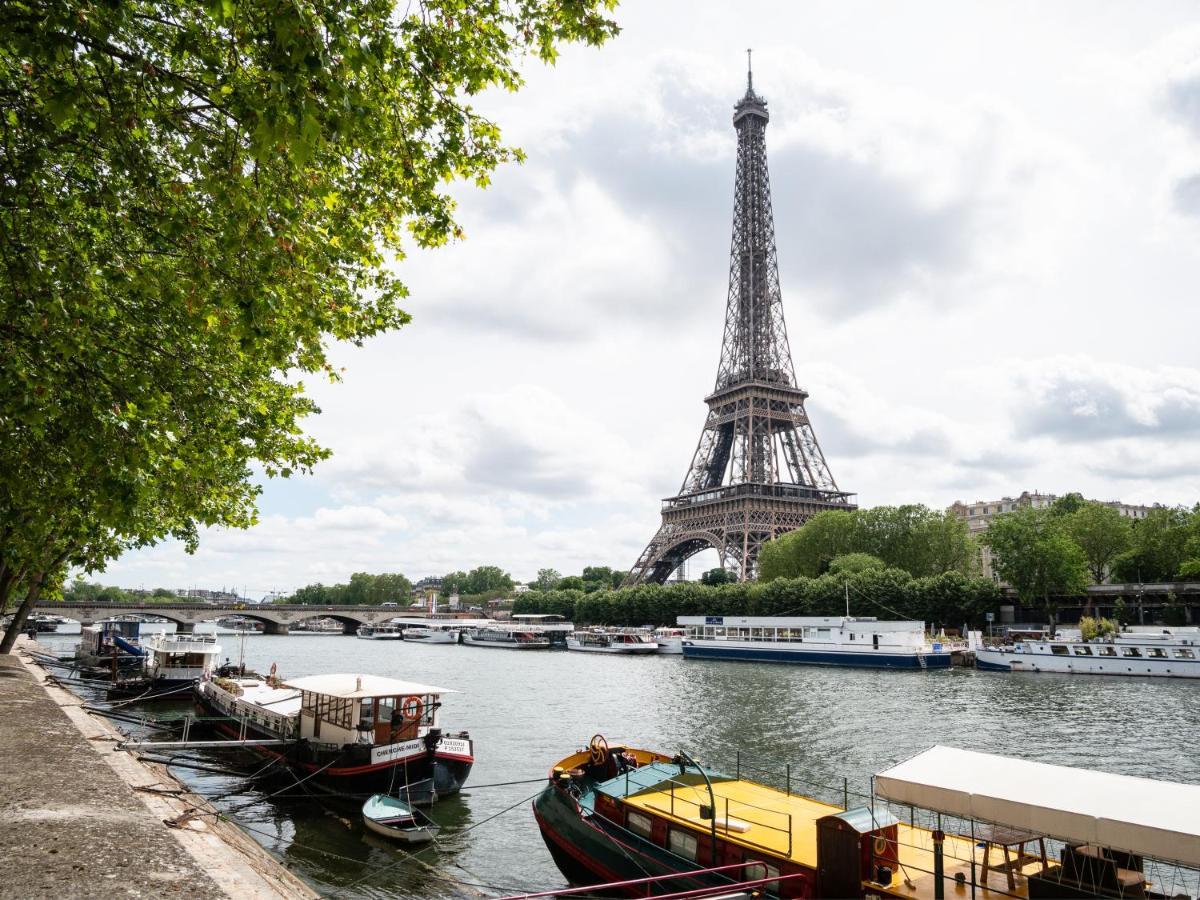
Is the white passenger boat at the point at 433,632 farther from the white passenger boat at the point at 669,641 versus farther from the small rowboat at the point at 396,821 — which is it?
the small rowboat at the point at 396,821

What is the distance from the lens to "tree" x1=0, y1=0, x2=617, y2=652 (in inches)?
285

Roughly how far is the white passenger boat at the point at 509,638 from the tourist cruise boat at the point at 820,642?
90.2 ft

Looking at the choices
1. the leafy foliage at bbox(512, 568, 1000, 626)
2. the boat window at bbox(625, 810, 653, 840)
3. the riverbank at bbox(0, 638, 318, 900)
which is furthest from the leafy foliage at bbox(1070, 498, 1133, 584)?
the riverbank at bbox(0, 638, 318, 900)

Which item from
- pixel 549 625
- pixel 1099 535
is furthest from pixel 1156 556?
pixel 549 625

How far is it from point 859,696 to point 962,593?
3960 centimetres

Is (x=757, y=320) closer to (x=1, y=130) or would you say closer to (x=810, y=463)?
(x=810, y=463)

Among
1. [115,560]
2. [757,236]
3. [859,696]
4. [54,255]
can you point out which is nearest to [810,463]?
[757,236]

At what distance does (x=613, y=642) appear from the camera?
9119 centimetres

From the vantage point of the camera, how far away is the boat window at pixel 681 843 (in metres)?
14.1

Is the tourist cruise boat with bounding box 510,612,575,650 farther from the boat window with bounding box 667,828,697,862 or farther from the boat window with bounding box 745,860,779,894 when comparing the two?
the boat window with bounding box 745,860,779,894

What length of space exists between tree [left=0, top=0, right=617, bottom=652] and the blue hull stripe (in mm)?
59577

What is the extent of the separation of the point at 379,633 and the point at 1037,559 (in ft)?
321

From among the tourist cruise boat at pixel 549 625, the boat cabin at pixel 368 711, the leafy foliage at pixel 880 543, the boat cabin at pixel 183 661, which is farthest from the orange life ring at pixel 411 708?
the tourist cruise boat at pixel 549 625

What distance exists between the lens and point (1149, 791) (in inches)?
438
